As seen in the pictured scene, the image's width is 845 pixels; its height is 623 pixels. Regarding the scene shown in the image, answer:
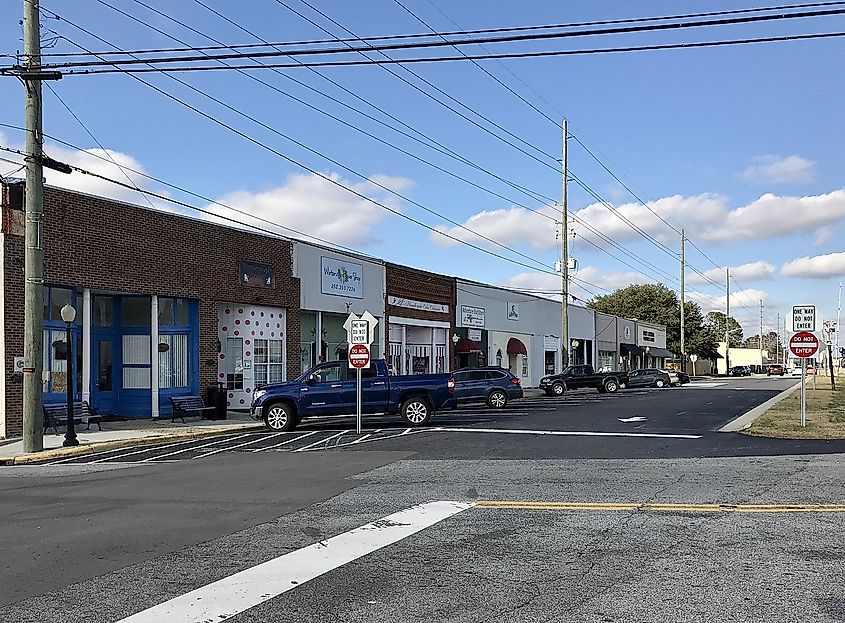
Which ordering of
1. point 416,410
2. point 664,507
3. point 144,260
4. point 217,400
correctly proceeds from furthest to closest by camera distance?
point 217,400, point 144,260, point 416,410, point 664,507

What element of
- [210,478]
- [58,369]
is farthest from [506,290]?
[210,478]

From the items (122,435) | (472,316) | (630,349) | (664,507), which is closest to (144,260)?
(122,435)

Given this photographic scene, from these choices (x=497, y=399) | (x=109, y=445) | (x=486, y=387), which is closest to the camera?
(x=109, y=445)

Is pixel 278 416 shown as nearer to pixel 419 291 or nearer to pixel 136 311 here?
pixel 136 311

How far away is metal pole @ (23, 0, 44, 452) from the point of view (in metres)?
18.2

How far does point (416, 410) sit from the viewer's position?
79.9 ft

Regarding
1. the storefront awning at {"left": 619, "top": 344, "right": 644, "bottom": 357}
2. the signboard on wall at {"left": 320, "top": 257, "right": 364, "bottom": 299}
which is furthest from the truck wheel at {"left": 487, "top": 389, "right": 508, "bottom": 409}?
the storefront awning at {"left": 619, "top": 344, "right": 644, "bottom": 357}

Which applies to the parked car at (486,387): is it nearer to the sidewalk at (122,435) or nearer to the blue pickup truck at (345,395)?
the blue pickup truck at (345,395)

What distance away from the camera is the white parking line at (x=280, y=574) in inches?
254

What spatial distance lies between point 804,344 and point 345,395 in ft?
38.0

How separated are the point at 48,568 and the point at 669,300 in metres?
106

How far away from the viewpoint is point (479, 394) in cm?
3206

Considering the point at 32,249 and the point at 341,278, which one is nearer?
the point at 32,249

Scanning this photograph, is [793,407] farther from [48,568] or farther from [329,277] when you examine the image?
[48,568]
